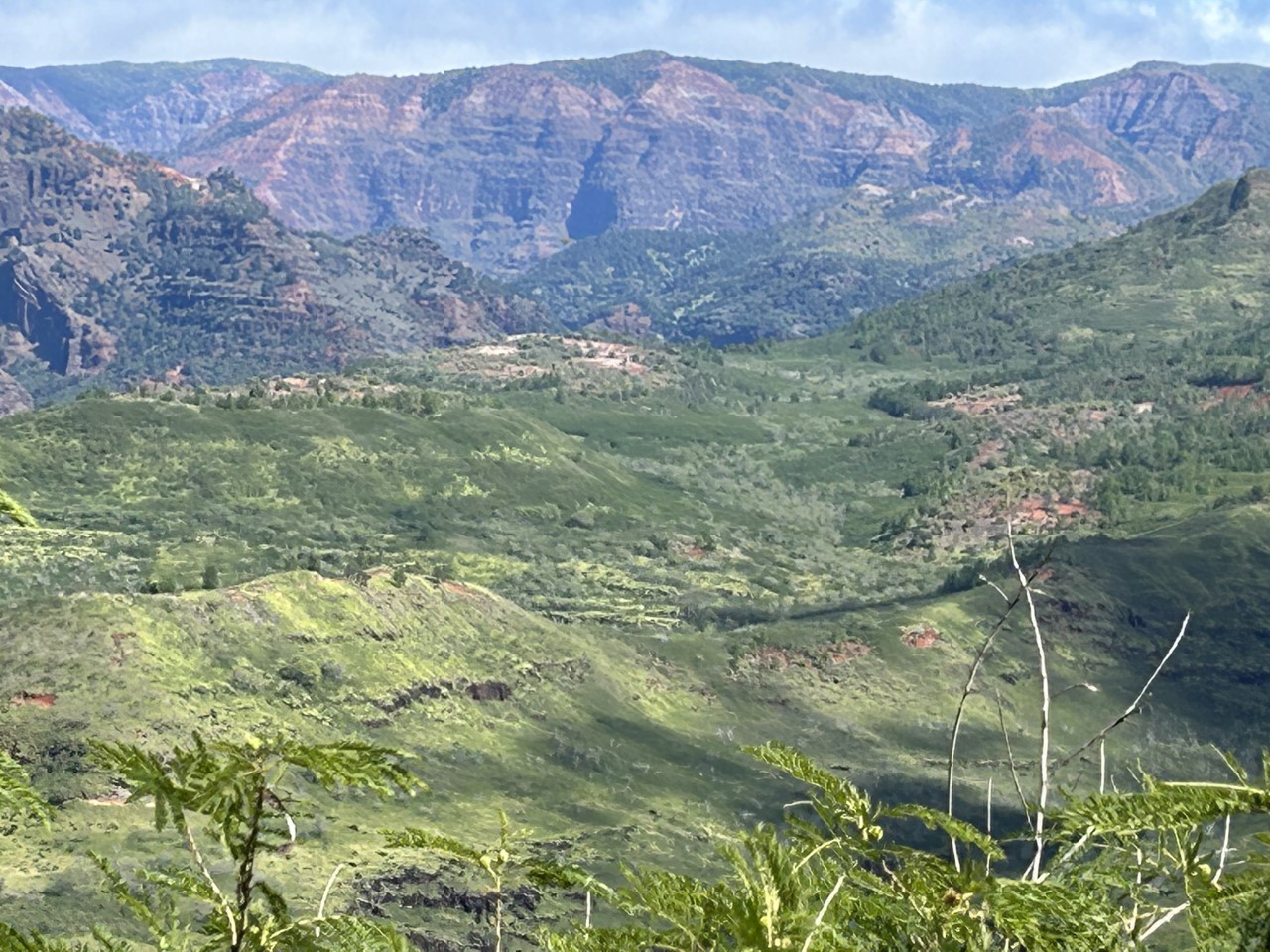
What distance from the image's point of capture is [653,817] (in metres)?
123

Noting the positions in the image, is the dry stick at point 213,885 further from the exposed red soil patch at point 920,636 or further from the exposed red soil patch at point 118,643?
the exposed red soil patch at point 920,636

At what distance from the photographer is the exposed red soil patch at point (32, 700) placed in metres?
110

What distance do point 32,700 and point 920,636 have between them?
90086 millimetres

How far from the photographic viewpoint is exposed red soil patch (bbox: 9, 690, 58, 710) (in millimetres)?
110375

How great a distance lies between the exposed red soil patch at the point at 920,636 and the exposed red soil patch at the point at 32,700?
86.8 meters

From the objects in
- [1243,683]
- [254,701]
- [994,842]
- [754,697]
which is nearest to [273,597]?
[254,701]

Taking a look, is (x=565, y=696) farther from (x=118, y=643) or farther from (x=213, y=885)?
(x=213, y=885)

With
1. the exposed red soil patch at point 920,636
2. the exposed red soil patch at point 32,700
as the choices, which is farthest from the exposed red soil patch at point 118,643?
the exposed red soil patch at point 920,636

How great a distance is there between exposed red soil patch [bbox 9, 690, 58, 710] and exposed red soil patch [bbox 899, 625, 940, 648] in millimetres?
86802

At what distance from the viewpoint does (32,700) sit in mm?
111312

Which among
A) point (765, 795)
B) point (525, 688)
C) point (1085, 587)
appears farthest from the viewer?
point (1085, 587)

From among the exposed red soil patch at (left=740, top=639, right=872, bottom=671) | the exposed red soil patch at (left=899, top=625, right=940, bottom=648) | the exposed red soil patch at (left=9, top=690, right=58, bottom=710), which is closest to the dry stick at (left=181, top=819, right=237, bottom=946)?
the exposed red soil patch at (left=9, top=690, right=58, bottom=710)

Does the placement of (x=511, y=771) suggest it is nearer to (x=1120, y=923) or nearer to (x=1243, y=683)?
(x=1243, y=683)

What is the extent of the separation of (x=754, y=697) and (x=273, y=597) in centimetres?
4346
